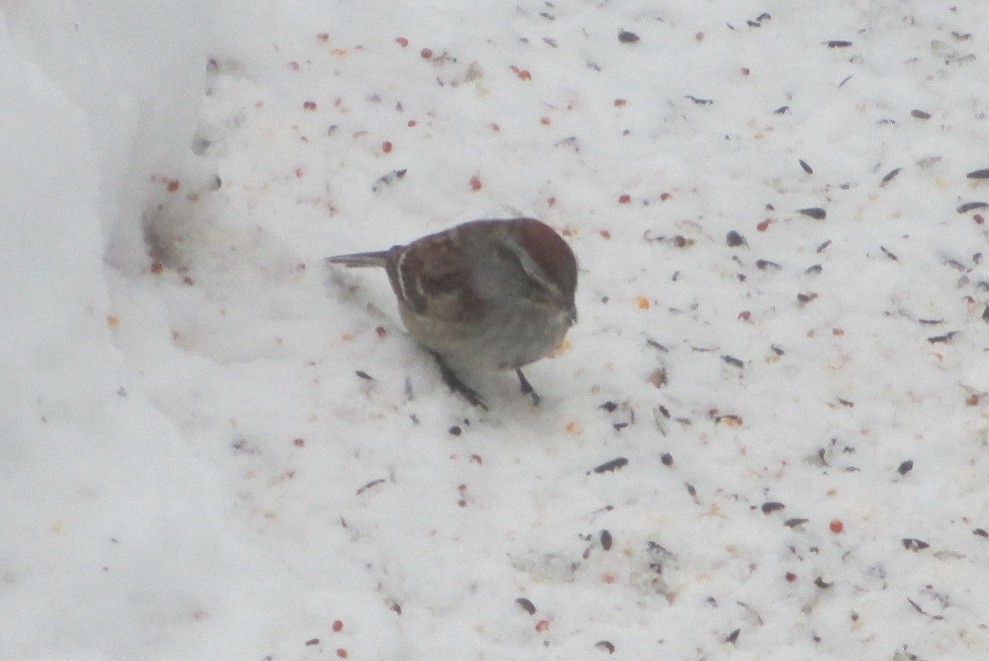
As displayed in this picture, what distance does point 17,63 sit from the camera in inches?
136

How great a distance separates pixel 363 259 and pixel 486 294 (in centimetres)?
50

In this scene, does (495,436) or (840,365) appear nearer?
(495,436)

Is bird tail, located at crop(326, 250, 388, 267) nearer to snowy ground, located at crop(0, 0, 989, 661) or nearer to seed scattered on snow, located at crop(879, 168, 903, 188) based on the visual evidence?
snowy ground, located at crop(0, 0, 989, 661)

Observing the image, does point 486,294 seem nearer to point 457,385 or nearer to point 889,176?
point 457,385

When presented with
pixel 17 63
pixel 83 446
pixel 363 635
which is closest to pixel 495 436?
pixel 363 635

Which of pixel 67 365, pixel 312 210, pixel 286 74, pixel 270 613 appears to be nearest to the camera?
pixel 270 613

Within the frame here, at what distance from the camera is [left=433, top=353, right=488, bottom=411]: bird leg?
4.23 m

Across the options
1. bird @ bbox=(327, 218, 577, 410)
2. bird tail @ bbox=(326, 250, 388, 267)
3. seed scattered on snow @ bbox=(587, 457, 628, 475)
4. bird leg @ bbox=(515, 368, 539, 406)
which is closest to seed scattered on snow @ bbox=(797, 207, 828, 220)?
bird @ bbox=(327, 218, 577, 410)

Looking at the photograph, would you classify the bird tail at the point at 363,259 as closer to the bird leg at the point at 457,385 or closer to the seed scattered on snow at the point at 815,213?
the bird leg at the point at 457,385

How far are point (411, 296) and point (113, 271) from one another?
0.95m

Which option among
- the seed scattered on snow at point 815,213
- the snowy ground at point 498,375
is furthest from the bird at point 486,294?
the seed scattered on snow at point 815,213

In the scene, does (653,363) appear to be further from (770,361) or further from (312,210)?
(312,210)

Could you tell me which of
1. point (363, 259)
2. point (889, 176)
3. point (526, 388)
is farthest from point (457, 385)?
point (889, 176)

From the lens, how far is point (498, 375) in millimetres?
4500
